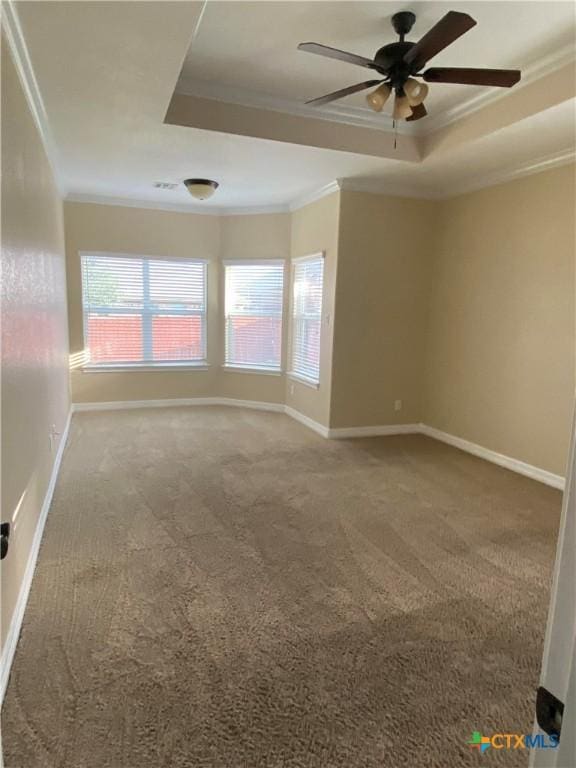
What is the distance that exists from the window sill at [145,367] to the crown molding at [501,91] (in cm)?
404

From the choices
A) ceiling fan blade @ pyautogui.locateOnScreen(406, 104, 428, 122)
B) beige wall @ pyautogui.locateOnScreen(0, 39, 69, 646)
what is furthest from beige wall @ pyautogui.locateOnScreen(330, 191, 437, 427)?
beige wall @ pyautogui.locateOnScreen(0, 39, 69, 646)

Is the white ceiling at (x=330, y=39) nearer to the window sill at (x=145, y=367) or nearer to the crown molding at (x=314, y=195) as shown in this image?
the crown molding at (x=314, y=195)

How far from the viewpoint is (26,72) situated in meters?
2.61

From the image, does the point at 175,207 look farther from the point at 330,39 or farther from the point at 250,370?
the point at 330,39

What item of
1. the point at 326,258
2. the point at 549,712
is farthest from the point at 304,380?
the point at 549,712

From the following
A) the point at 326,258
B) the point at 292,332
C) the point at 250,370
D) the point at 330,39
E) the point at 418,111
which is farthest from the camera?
the point at 250,370

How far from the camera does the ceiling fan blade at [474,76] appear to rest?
2465mm

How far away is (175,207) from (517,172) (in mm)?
4065

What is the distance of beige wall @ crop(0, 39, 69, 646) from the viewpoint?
78.5 inches

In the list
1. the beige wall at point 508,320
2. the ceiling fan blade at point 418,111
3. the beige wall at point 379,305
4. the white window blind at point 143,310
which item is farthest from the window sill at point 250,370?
the ceiling fan blade at point 418,111

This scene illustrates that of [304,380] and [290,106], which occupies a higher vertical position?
[290,106]

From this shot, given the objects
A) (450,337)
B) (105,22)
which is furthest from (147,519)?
(450,337)

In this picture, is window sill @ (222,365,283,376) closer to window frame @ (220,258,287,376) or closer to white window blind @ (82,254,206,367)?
window frame @ (220,258,287,376)

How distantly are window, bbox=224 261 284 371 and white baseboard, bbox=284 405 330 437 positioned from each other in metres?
0.61
